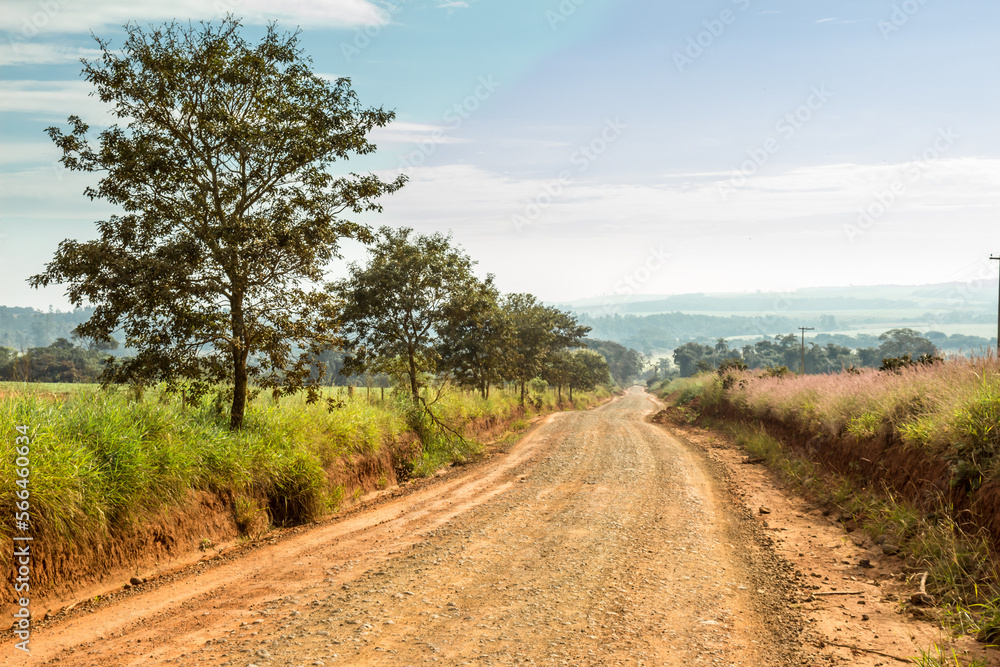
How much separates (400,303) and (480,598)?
41.1 ft

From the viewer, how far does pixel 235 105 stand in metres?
10.2

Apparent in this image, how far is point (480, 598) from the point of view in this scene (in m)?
6.05

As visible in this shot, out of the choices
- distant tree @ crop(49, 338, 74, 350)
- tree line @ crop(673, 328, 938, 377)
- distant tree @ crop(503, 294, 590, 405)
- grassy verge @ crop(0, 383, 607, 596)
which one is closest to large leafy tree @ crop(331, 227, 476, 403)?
grassy verge @ crop(0, 383, 607, 596)

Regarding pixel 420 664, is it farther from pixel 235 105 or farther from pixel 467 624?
pixel 235 105

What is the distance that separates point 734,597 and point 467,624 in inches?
118

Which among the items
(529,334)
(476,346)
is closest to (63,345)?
(529,334)

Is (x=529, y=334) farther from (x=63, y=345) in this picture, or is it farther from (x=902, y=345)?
(x=902, y=345)

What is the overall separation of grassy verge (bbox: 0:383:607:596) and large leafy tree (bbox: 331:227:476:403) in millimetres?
4032

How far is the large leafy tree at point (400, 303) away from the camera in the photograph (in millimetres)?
17359

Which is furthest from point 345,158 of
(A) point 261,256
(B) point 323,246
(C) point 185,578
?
(C) point 185,578

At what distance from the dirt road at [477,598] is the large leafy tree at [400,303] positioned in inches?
318

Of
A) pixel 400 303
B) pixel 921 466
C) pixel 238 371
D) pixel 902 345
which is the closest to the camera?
pixel 921 466

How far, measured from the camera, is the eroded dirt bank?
4.89 metres

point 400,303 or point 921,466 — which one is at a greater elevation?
point 400,303
